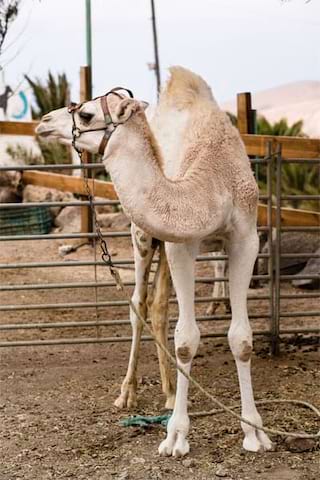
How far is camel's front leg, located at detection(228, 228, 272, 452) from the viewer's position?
174 inches

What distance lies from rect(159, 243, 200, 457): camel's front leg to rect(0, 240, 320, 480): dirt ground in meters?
0.10

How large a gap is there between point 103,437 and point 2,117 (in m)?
12.5

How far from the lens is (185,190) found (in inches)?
162

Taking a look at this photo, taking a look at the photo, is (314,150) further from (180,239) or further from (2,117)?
(2,117)

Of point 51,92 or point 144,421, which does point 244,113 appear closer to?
point 144,421

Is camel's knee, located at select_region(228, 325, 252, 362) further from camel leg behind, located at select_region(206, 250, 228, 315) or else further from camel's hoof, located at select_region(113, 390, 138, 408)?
camel leg behind, located at select_region(206, 250, 228, 315)

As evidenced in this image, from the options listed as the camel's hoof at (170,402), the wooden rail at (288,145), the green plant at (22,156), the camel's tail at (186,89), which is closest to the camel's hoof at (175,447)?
the camel's hoof at (170,402)

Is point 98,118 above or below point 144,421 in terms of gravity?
above

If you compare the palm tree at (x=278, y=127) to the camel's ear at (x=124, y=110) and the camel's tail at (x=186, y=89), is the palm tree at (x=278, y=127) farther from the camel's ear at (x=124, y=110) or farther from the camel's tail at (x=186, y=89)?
the camel's ear at (x=124, y=110)

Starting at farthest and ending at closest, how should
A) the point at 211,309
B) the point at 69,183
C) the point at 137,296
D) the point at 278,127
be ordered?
the point at 278,127 → the point at 69,183 → the point at 211,309 → the point at 137,296

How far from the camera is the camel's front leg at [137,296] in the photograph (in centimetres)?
534

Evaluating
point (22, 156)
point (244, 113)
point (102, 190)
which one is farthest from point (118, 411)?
point (22, 156)

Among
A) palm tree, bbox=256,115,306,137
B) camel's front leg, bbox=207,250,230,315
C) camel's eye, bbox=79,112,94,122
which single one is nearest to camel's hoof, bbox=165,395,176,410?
camel's eye, bbox=79,112,94,122

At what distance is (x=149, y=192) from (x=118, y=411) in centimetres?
181
